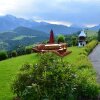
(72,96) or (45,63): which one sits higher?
(45,63)

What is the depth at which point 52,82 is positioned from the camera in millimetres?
9711

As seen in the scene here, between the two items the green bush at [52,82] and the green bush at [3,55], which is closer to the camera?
the green bush at [52,82]

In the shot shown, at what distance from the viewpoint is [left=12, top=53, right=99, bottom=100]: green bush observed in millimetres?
9289

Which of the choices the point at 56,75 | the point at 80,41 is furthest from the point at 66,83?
the point at 80,41

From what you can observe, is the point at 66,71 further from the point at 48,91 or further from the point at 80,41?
the point at 80,41

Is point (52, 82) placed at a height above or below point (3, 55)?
above

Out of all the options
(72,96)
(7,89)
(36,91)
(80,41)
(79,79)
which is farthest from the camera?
(80,41)

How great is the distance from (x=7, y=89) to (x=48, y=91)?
16.1ft

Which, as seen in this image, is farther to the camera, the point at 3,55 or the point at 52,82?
the point at 3,55

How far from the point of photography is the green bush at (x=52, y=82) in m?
9.29

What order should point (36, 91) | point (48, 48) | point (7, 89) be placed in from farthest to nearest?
point (48, 48) → point (7, 89) → point (36, 91)

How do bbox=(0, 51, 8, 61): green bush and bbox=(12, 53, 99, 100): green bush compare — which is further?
bbox=(0, 51, 8, 61): green bush

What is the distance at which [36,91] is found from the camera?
29.8 feet

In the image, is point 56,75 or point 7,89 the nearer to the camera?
point 56,75
